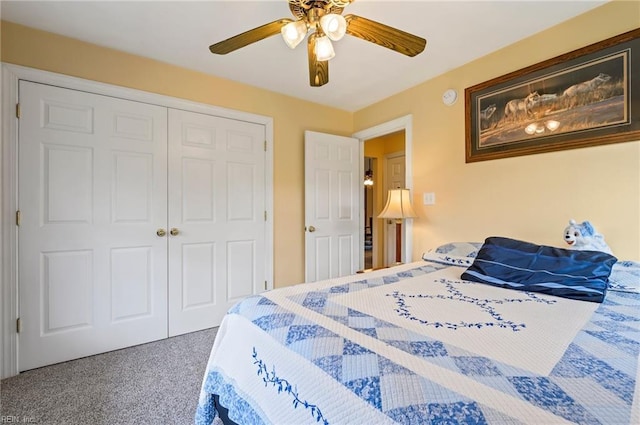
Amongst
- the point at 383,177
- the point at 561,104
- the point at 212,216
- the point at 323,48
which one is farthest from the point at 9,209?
the point at 383,177

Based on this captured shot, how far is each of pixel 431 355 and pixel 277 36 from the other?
6.99 feet

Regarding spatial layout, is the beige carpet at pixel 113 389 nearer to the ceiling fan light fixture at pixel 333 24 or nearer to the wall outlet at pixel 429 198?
the ceiling fan light fixture at pixel 333 24

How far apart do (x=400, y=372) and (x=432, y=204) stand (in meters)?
2.17

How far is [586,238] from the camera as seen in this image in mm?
1562

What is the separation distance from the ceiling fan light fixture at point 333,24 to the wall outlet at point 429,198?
1.71m

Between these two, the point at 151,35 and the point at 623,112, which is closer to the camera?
the point at 623,112

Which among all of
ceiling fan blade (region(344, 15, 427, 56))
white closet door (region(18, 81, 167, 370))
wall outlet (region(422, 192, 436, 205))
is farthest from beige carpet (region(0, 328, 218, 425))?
wall outlet (region(422, 192, 436, 205))

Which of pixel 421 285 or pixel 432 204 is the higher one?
pixel 432 204

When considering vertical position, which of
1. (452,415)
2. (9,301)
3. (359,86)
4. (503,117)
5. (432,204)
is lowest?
(9,301)

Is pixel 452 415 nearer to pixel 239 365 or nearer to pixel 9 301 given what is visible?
pixel 239 365

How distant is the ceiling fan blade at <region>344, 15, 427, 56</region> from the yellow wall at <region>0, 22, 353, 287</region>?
1.63 m

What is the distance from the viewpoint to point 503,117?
83.7 inches

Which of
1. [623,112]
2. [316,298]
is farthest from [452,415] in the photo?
[623,112]

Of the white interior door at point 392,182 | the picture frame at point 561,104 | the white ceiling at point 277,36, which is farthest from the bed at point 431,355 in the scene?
the white interior door at point 392,182
